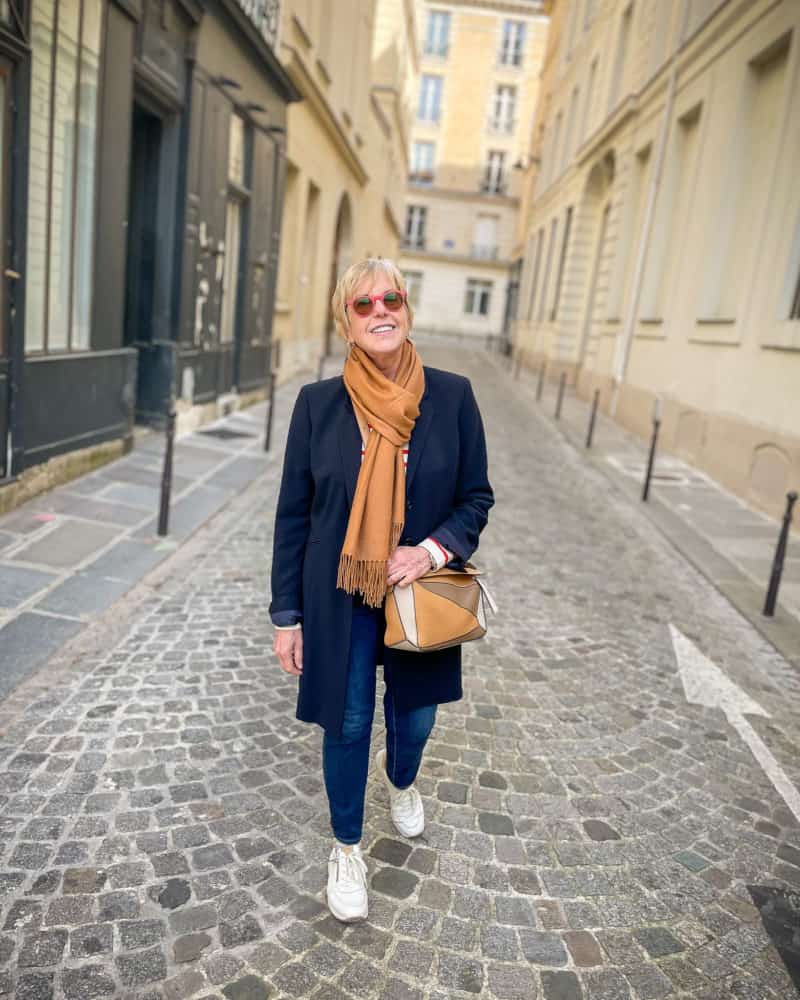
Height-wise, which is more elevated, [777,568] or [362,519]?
[362,519]

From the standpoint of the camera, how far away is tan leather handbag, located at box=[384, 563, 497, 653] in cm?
225

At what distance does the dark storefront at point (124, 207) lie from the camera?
19.1 feet

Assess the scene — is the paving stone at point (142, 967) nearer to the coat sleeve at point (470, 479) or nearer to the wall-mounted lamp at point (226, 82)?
the coat sleeve at point (470, 479)

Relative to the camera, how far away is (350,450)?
2279 millimetres

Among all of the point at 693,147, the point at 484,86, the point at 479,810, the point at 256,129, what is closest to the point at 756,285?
the point at 693,147

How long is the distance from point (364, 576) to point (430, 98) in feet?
180

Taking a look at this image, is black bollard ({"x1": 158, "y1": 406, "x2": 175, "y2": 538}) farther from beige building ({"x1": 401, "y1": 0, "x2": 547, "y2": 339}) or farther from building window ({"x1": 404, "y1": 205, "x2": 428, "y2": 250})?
building window ({"x1": 404, "y1": 205, "x2": 428, "y2": 250})

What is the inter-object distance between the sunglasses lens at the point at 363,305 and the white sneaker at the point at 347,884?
164 cm

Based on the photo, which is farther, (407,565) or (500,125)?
(500,125)

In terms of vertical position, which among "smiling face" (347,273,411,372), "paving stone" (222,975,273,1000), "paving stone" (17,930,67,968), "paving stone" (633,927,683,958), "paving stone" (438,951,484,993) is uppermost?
"smiling face" (347,273,411,372)

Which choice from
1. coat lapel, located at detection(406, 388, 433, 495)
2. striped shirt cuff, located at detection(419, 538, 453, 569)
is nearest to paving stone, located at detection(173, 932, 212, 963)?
striped shirt cuff, located at detection(419, 538, 453, 569)

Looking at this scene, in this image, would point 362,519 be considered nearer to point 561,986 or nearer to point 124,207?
point 561,986

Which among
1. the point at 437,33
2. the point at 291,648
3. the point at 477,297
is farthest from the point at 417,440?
the point at 437,33

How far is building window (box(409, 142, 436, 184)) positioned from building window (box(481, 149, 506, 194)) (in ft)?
11.7
